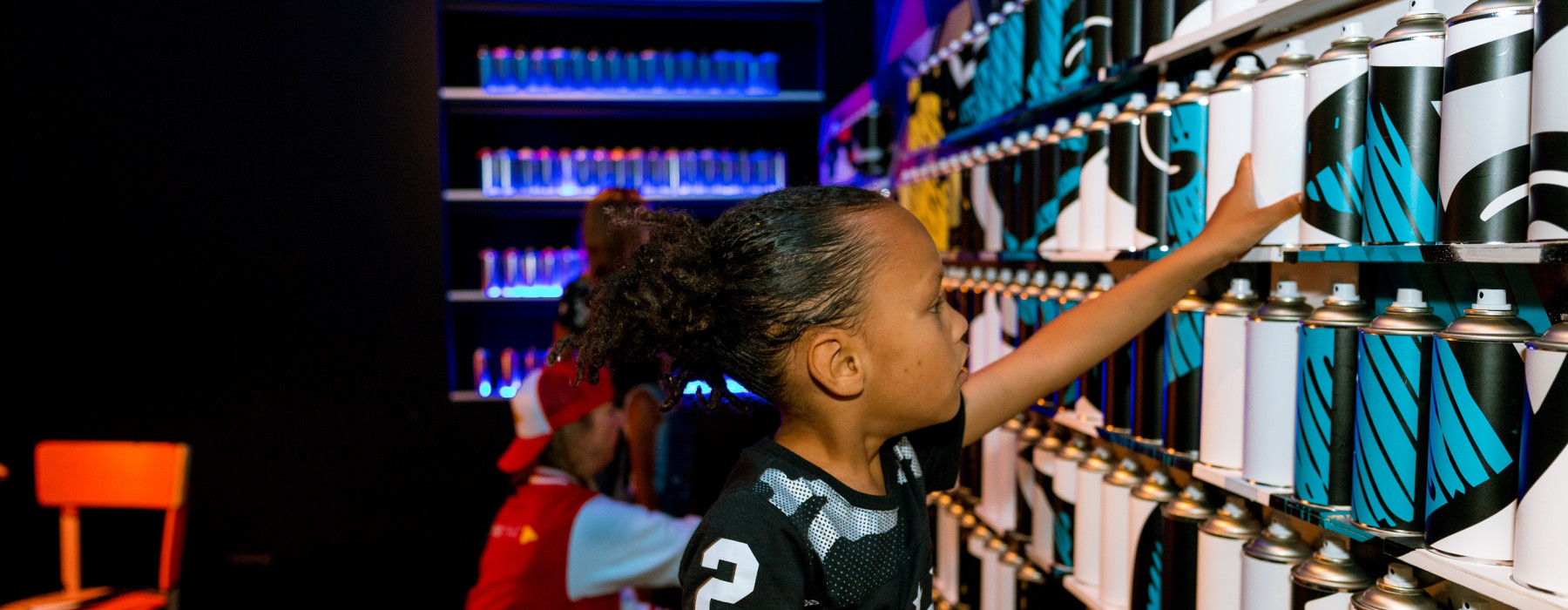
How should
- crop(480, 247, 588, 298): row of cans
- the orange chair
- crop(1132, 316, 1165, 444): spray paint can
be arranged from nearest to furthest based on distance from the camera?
crop(1132, 316, 1165, 444): spray paint can, the orange chair, crop(480, 247, 588, 298): row of cans

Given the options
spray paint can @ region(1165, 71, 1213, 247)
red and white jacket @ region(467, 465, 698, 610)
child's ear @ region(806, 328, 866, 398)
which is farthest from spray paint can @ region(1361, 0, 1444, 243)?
red and white jacket @ region(467, 465, 698, 610)

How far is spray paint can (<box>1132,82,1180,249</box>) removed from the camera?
4.64 feet

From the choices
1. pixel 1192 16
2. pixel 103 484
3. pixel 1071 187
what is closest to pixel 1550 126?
pixel 1192 16

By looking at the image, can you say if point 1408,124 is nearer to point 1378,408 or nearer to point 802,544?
point 1378,408

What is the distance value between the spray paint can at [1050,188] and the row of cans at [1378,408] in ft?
0.70

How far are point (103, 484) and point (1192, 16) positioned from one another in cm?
286

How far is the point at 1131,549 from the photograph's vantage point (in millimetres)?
1461

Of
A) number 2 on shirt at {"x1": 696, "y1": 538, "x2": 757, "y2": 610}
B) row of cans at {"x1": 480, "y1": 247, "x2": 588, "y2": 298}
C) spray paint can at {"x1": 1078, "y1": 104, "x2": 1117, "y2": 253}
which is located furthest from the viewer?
row of cans at {"x1": 480, "y1": 247, "x2": 588, "y2": 298}

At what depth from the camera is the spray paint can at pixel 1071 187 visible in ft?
5.43

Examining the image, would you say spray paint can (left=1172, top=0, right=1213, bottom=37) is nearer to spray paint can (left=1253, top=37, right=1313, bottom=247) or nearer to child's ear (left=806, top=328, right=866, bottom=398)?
spray paint can (left=1253, top=37, right=1313, bottom=247)

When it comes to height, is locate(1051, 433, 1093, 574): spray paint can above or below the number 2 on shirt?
below

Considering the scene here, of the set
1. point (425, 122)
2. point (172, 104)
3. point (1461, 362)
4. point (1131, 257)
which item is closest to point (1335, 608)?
point (1461, 362)

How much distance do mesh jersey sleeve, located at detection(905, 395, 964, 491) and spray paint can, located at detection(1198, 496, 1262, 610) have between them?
33 centimetres

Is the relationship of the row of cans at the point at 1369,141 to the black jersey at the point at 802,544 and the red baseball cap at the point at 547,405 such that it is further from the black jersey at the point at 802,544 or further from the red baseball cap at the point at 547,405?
the red baseball cap at the point at 547,405
